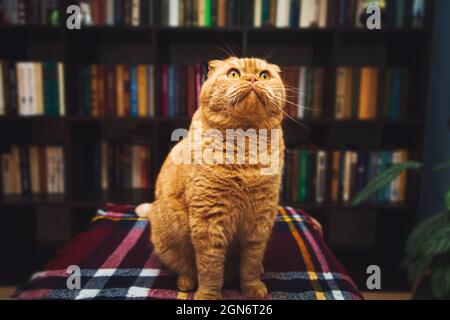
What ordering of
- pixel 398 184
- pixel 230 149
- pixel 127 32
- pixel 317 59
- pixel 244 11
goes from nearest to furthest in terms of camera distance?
pixel 230 149 → pixel 244 11 → pixel 317 59 → pixel 127 32 → pixel 398 184

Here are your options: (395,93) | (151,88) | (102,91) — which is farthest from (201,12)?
(395,93)

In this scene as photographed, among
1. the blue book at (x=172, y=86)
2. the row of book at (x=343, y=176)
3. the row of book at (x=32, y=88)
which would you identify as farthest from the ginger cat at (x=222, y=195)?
the row of book at (x=32, y=88)

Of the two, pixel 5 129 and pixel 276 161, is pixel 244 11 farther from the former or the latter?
pixel 5 129

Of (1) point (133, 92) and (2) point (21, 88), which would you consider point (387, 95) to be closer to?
(1) point (133, 92)

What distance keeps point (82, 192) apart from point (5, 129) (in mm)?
412

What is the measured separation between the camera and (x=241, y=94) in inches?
20.8

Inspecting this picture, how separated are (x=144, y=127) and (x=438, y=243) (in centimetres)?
84

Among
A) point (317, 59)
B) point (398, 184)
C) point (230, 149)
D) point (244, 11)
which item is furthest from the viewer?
point (398, 184)

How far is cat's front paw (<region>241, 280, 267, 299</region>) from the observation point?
631mm

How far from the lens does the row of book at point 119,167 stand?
111cm

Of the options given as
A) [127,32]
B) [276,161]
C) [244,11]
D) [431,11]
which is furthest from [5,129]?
[431,11]

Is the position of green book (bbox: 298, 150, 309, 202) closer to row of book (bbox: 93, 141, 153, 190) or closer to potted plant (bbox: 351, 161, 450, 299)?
potted plant (bbox: 351, 161, 450, 299)

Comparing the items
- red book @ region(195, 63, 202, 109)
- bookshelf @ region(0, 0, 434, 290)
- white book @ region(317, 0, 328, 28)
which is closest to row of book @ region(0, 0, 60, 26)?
bookshelf @ region(0, 0, 434, 290)

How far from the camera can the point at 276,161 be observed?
606 millimetres
